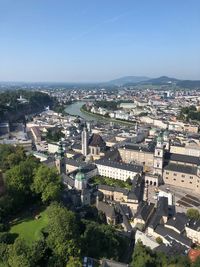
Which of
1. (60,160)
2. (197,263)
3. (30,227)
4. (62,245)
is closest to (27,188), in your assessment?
(30,227)

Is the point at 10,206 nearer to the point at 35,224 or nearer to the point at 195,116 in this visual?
the point at 35,224

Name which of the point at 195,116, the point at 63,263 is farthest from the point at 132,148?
the point at 195,116

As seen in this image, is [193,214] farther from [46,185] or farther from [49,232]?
[49,232]

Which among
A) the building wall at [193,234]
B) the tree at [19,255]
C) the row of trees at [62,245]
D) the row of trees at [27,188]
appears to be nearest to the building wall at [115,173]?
the row of trees at [27,188]

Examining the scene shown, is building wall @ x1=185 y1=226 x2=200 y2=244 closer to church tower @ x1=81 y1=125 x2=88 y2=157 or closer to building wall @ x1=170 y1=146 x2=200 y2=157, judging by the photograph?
building wall @ x1=170 y1=146 x2=200 y2=157

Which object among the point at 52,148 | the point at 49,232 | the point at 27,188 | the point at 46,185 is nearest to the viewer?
the point at 49,232

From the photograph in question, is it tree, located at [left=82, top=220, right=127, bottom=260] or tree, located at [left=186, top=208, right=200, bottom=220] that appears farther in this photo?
tree, located at [left=186, top=208, right=200, bottom=220]

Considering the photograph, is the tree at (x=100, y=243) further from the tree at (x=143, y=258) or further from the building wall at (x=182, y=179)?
the building wall at (x=182, y=179)

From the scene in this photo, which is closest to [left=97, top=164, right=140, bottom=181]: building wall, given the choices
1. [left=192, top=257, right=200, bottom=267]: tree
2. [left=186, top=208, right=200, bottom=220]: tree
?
[left=186, top=208, right=200, bottom=220]: tree
